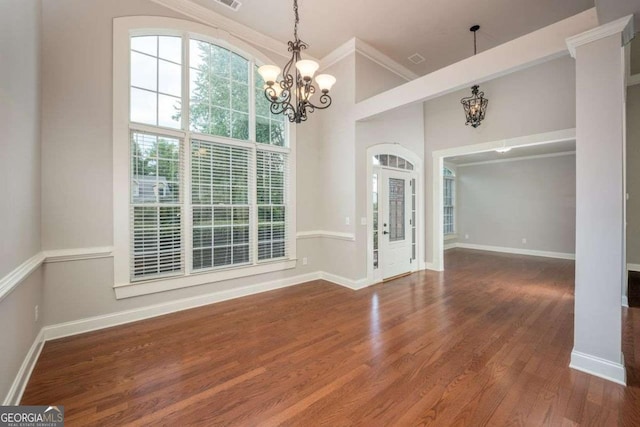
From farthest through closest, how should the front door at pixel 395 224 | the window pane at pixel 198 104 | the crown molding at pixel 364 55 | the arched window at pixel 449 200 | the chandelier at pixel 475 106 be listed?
the arched window at pixel 449 200
the front door at pixel 395 224
the chandelier at pixel 475 106
the crown molding at pixel 364 55
the window pane at pixel 198 104

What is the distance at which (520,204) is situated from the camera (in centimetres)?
802

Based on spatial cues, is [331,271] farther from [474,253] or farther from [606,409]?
[474,253]

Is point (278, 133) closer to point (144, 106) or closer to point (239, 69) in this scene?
point (239, 69)

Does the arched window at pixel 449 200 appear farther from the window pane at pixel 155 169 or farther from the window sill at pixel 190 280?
→ the window pane at pixel 155 169

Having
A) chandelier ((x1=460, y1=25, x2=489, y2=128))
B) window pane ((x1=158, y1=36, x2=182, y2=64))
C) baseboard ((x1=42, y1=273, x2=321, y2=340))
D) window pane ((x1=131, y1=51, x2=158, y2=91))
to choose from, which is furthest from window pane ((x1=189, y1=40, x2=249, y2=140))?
chandelier ((x1=460, y1=25, x2=489, y2=128))

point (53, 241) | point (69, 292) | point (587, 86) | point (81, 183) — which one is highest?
point (587, 86)

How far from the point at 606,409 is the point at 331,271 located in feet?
11.8

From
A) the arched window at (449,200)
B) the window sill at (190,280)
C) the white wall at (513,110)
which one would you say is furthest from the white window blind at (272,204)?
the arched window at (449,200)

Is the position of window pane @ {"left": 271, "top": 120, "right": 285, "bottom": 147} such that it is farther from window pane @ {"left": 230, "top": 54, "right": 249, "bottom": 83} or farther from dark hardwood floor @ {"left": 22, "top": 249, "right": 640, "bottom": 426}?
dark hardwood floor @ {"left": 22, "top": 249, "right": 640, "bottom": 426}

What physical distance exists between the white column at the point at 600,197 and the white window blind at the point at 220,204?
3.85m

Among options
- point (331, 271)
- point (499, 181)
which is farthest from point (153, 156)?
point (499, 181)

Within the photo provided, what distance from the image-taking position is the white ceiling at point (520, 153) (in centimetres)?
651

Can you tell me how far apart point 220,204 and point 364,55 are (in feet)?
11.3

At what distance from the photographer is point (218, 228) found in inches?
157
